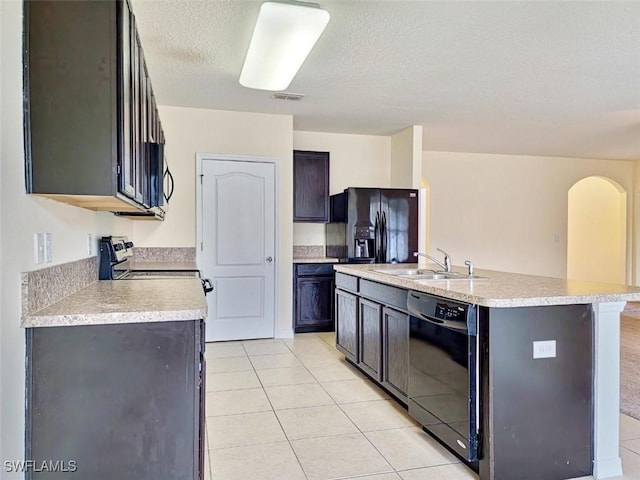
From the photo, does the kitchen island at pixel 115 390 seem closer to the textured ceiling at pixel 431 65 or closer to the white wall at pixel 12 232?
the white wall at pixel 12 232

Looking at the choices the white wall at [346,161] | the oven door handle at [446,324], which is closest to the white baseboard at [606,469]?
the oven door handle at [446,324]

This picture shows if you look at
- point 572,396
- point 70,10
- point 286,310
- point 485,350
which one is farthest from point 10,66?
point 286,310

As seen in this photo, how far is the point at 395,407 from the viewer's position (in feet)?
10.1

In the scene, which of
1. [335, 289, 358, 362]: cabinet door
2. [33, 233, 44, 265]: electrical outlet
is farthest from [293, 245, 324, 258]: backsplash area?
[33, 233, 44, 265]: electrical outlet

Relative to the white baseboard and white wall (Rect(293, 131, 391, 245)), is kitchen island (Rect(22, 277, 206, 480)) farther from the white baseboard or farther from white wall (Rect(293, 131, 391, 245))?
white wall (Rect(293, 131, 391, 245))

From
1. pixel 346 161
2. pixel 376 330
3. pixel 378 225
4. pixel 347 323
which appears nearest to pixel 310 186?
pixel 346 161

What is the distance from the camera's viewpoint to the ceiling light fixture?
2.38 meters

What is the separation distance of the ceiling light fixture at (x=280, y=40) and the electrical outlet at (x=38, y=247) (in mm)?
1522

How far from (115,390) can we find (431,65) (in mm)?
3042

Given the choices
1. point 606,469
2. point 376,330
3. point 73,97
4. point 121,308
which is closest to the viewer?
point 73,97

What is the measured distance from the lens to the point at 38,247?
1.73 m

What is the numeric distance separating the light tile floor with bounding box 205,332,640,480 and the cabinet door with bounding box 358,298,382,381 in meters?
0.16

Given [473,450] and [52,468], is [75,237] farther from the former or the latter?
[473,450]

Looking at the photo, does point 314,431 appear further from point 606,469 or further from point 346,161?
point 346,161
